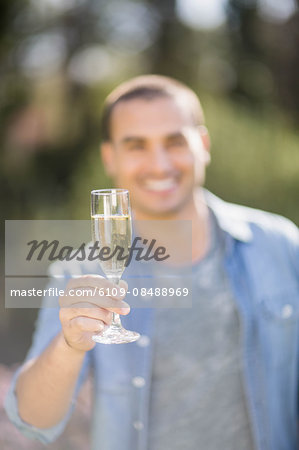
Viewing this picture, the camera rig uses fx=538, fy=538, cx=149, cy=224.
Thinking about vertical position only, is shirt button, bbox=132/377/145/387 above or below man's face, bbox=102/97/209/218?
below

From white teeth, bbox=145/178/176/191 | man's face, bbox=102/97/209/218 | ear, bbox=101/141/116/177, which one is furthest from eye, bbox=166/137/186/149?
ear, bbox=101/141/116/177

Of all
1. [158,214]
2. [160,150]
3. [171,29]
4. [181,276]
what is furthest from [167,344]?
[171,29]

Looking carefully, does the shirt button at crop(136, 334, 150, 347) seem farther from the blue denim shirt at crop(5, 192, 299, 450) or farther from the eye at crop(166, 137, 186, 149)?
the eye at crop(166, 137, 186, 149)

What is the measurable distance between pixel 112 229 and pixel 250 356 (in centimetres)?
82

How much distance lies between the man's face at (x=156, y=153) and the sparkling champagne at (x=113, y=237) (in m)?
0.64

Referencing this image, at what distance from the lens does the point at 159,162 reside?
1670mm

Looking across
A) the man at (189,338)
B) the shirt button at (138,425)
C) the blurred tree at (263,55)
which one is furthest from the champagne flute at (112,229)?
the blurred tree at (263,55)

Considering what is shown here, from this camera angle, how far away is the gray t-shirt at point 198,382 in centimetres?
162

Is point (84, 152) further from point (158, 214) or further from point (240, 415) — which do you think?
point (240, 415)

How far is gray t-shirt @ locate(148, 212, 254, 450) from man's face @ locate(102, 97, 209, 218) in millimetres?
328

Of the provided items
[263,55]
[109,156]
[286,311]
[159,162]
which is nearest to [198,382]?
[286,311]

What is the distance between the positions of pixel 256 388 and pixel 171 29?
13.3 ft

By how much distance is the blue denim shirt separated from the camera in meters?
1.62

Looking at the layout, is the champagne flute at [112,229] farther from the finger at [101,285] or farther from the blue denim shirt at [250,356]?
the blue denim shirt at [250,356]
